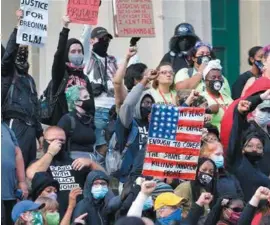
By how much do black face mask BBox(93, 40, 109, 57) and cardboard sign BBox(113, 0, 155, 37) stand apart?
293mm

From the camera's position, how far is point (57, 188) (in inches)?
648

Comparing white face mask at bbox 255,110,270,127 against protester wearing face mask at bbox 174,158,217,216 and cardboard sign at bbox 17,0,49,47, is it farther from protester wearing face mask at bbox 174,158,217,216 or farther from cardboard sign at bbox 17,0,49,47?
cardboard sign at bbox 17,0,49,47

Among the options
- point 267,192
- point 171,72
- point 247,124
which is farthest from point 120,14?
point 267,192

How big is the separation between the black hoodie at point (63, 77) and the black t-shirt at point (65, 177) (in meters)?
0.96

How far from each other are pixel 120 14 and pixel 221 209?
11.3 ft

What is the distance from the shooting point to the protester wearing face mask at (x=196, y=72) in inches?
741

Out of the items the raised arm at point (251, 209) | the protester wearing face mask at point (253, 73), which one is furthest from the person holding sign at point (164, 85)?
the raised arm at point (251, 209)

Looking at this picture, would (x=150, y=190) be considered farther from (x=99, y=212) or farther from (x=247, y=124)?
(x=247, y=124)

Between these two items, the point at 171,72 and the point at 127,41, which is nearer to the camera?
the point at 171,72

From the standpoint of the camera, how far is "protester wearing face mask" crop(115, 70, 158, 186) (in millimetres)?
17359

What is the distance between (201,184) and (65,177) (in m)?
1.30

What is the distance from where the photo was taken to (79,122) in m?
17.6

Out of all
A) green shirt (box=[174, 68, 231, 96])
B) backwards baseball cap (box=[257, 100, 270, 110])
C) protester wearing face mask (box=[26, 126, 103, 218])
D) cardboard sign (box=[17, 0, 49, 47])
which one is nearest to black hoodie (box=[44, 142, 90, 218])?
protester wearing face mask (box=[26, 126, 103, 218])

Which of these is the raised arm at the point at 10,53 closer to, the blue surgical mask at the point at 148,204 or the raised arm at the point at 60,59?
the raised arm at the point at 60,59
